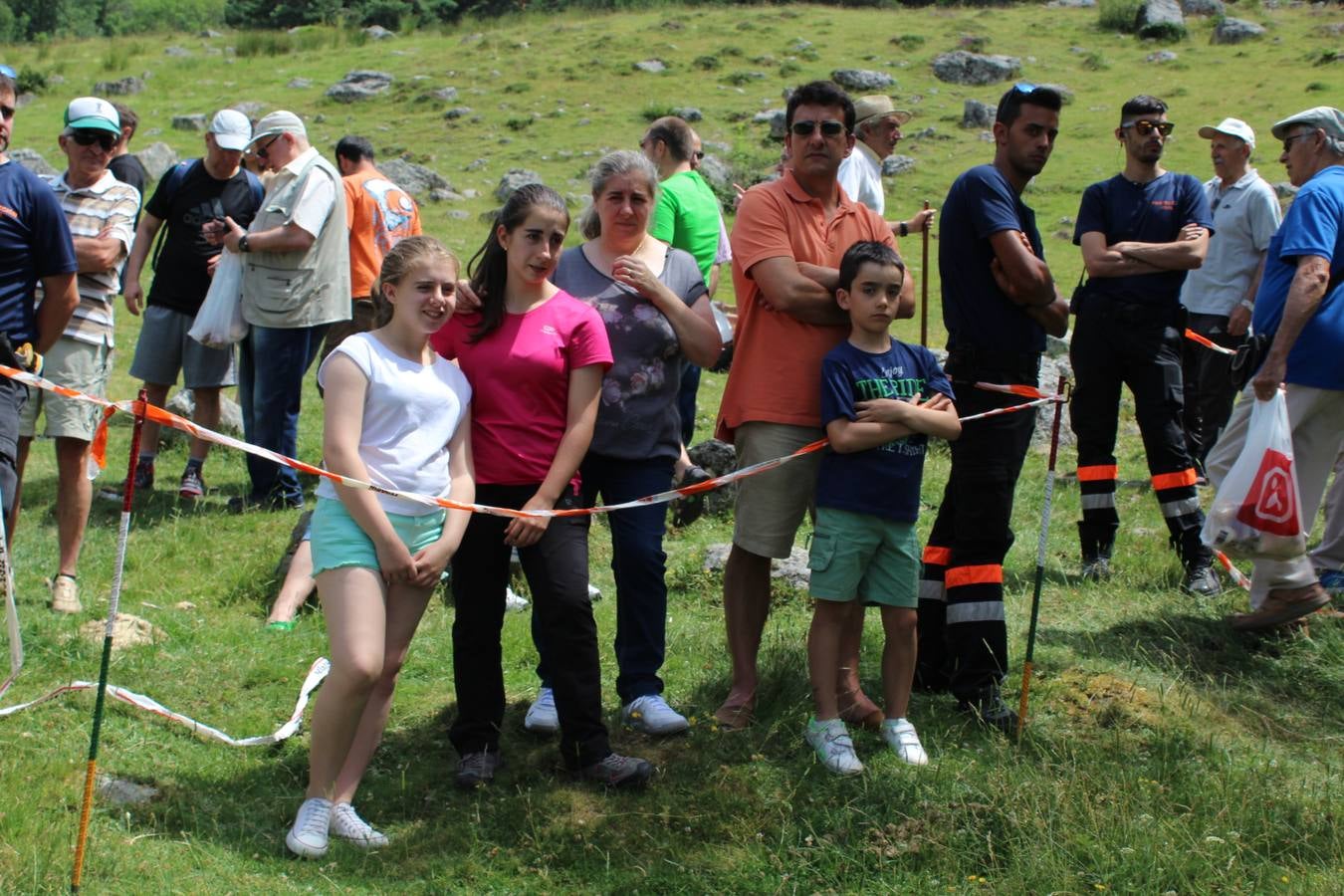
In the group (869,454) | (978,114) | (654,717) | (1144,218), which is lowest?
(654,717)

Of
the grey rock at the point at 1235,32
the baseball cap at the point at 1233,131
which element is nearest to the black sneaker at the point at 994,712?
the baseball cap at the point at 1233,131

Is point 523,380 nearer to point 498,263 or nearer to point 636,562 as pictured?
point 498,263

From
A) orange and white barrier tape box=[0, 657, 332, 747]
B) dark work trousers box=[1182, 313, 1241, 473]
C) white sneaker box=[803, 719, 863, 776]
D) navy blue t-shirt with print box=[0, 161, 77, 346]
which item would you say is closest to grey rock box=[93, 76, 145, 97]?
dark work trousers box=[1182, 313, 1241, 473]

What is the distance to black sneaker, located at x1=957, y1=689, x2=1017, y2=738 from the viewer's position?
520 cm

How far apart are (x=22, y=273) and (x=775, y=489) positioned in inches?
120

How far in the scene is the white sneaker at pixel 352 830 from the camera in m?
4.48

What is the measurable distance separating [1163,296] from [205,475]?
6.23 meters

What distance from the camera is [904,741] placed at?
5.01m

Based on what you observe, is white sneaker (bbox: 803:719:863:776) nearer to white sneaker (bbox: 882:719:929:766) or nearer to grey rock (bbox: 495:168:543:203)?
white sneaker (bbox: 882:719:929:766)

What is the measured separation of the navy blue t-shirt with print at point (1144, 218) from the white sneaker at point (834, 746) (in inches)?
124

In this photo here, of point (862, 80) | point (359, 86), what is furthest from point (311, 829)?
point (359, 86)

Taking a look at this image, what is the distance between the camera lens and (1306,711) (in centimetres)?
562

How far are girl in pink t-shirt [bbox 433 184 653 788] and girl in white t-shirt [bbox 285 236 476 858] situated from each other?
160 millimetres

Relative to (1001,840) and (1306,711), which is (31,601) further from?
(1306,711)
